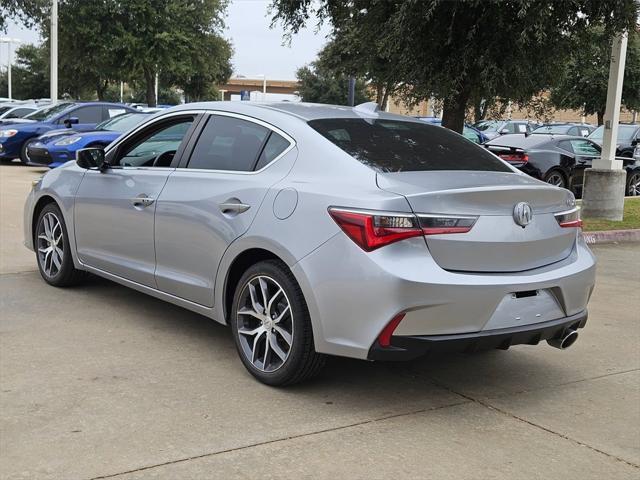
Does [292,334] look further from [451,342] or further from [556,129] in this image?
[556,129]

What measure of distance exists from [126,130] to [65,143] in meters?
1.98

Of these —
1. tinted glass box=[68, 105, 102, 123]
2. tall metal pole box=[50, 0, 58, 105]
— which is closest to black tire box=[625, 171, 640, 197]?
tinted glass box=[68, 105, 102, 123]

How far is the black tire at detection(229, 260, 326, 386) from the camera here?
13.0 ft

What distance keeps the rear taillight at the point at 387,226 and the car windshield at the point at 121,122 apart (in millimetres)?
12967

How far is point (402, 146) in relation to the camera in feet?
14.7

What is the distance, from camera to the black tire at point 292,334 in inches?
156

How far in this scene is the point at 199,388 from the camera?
4.20m

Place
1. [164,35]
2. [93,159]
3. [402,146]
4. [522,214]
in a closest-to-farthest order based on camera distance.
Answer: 1. [522,214]
2. [402,146]
3. [93,159]
4. [164,35]

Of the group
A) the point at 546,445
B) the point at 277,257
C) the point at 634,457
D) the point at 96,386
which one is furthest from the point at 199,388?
the point at 634,457

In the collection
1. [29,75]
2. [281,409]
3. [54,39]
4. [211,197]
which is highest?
[29,75]

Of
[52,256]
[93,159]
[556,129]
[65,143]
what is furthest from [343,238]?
[556,129]

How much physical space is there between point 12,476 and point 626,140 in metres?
17.6

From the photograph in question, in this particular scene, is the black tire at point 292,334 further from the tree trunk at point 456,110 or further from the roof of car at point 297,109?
the tree trunk at point 456,110

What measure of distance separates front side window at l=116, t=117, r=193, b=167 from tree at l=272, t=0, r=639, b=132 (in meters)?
4.75
